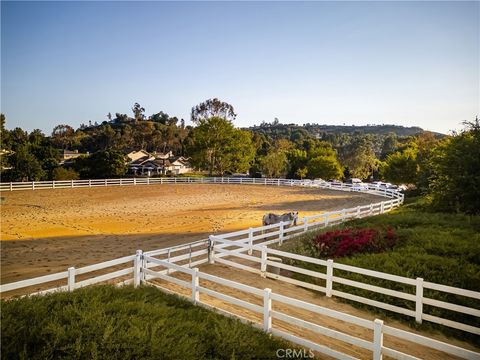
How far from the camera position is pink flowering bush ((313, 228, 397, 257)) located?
39.1 ft

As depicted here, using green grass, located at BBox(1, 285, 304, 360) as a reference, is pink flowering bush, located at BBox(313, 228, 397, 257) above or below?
→ below

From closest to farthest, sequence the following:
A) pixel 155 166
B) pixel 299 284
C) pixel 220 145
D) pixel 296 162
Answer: pixel 299 284
pixel 220 145
pixel 296 162
pixel 155 166

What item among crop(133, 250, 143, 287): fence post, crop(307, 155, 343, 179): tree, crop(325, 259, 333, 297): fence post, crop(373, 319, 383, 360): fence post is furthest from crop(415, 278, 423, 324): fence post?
crop(307, 155, 343, 179): tree

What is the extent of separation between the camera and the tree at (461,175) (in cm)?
1805

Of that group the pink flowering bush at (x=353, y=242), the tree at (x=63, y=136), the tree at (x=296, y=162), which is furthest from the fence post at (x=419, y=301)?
the tree at (x=63, y=136)

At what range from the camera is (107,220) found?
2156 centimetres

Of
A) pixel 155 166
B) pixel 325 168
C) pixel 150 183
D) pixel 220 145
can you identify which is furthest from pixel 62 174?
pixel 325 168

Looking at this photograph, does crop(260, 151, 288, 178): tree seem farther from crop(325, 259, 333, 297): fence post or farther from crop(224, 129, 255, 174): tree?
crop(325, 259, 333, 297): fence post

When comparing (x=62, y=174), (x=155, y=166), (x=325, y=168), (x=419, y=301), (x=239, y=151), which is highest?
(x=239, y=151)

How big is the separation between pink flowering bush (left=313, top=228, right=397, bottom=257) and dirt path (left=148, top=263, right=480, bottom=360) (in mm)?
3094

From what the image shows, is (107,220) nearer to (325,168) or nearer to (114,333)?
(114,333)

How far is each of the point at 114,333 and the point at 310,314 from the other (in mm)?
4338

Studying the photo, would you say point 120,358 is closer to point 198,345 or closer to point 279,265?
point 198,345

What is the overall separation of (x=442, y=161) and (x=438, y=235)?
395 inches
